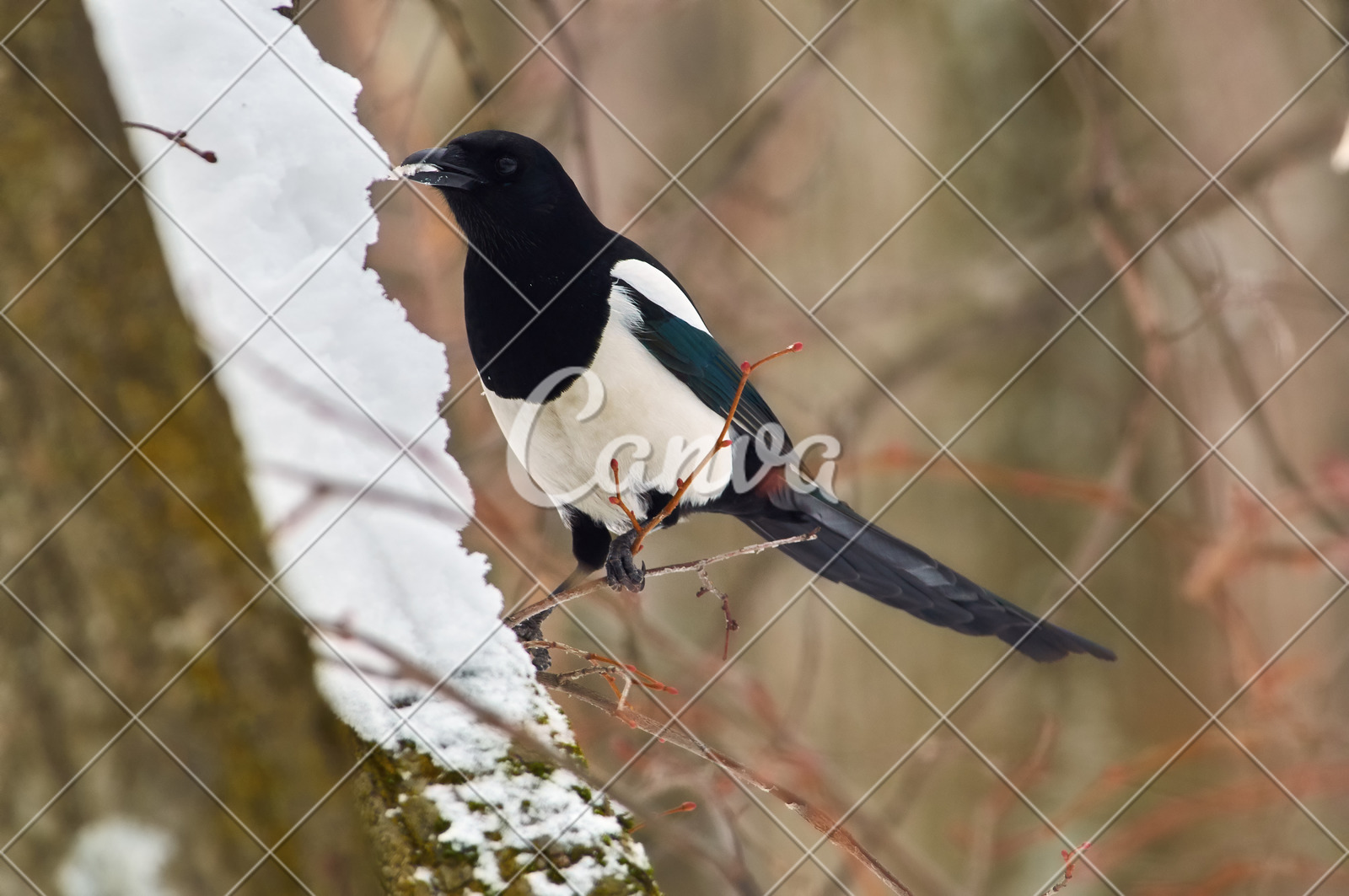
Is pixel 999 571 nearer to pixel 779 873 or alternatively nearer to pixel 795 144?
pixel 779 873

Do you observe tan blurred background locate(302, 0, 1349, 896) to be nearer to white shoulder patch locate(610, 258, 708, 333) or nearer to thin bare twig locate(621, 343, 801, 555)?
white shoulder patch locate(610, 258, 708, 333)

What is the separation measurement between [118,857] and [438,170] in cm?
116

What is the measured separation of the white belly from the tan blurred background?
1089 mm

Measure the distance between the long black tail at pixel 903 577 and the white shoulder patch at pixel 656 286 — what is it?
441 millimetres

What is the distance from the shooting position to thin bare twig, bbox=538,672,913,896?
144cm

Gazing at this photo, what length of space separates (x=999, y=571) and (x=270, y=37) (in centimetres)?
359

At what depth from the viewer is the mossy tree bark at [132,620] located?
40.8 inches

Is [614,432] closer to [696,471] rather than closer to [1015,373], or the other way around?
[696,471]

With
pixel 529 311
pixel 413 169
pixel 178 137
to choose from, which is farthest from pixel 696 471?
pixel 178 137

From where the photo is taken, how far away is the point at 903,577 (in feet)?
7.72

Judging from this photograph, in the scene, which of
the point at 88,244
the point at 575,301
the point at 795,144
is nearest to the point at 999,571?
the point at 795,144

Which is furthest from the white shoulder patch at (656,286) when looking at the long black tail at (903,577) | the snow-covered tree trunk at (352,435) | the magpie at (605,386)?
the snow-covered tree trunk at (352,435)

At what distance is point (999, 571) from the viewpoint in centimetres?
427

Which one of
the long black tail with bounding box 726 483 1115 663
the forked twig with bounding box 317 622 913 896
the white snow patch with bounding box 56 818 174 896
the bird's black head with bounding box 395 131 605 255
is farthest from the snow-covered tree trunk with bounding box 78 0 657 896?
the long black tail with bounding box 726 483 1115 663
